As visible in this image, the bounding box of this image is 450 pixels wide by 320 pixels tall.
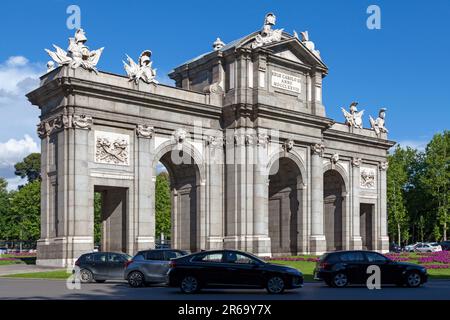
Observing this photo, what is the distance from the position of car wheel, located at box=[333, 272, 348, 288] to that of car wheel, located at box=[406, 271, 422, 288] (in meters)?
2.62

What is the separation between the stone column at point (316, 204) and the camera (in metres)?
51.1

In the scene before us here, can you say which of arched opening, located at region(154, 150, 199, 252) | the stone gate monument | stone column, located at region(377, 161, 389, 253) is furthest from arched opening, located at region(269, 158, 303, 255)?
stone column, located at region(377, 161, 389, 253)

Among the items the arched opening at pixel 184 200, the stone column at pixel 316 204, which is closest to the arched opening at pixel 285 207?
the stone column at pixel 316 204

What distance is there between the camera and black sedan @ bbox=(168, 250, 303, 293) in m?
23.8

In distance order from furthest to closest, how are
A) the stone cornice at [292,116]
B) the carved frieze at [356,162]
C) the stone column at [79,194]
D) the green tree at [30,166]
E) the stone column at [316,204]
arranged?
the green tree at [30,166] < the carved frieze at [356,162] < the stone column at [316,204] < the stone cornice at [292,116] < the stone column at [79,194]

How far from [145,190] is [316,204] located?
15309mm

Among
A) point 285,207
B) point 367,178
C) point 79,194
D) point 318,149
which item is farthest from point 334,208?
point 79,194

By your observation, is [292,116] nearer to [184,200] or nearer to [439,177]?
[184,200]

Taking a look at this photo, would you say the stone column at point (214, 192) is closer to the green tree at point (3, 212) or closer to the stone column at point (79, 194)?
the stone column at point (79, 194)

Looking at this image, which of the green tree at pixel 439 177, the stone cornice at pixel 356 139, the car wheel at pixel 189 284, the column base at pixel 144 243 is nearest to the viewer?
the car wheel at pixel 189 284

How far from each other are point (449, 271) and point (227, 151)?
18581 mm

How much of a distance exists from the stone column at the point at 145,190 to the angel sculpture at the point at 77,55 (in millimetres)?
5427

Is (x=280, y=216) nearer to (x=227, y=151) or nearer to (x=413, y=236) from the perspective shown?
(x=227, y=151)

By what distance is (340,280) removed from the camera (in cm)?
2670
